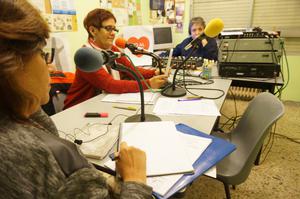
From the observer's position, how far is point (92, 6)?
2662mm

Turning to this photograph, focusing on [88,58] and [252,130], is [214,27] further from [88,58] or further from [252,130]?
[88,58]

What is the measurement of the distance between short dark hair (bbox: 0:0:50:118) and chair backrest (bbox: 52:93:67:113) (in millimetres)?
1311

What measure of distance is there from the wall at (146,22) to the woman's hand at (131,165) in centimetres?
200

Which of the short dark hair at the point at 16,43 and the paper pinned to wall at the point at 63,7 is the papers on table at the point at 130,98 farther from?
the paper pinned to wall at the point at 63,7

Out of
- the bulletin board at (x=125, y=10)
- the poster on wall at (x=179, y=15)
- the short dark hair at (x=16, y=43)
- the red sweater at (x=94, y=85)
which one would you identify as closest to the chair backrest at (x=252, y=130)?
the red sweater at (x=94, y=85)

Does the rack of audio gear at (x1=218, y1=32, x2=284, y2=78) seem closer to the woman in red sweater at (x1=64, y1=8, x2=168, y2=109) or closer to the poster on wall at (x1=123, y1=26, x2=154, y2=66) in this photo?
the woman in red sweater at (x1=64, y1=8, x2=168, y2=109)

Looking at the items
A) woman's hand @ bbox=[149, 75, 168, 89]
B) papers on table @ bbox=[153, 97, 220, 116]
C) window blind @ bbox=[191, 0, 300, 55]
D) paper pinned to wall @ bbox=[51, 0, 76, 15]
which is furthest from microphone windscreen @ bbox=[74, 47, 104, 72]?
window blind @ bbox=[191, 0, 300, 55]

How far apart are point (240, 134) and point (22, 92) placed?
4.16ft

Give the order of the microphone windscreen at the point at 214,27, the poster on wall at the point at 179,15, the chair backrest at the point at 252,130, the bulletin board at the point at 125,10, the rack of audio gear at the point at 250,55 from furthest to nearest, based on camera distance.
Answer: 1. the poster on wall at the point at 179,15
2. the bulletin board at the point at 125,10
3. the rack of audio gear at the point at 250,55
4. the microphone windscreen at the point at 214,27
5. the chair backrest at the point at 252,130

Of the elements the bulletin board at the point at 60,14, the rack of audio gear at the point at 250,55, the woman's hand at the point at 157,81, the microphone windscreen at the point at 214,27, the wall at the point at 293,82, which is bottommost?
the wall at the point at 293,82

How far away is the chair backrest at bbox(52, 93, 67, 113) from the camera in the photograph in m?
1.73

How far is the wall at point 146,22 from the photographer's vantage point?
249cm

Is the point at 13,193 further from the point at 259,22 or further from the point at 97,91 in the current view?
the point at 259,22

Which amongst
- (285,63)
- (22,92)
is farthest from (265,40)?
(22,92)
